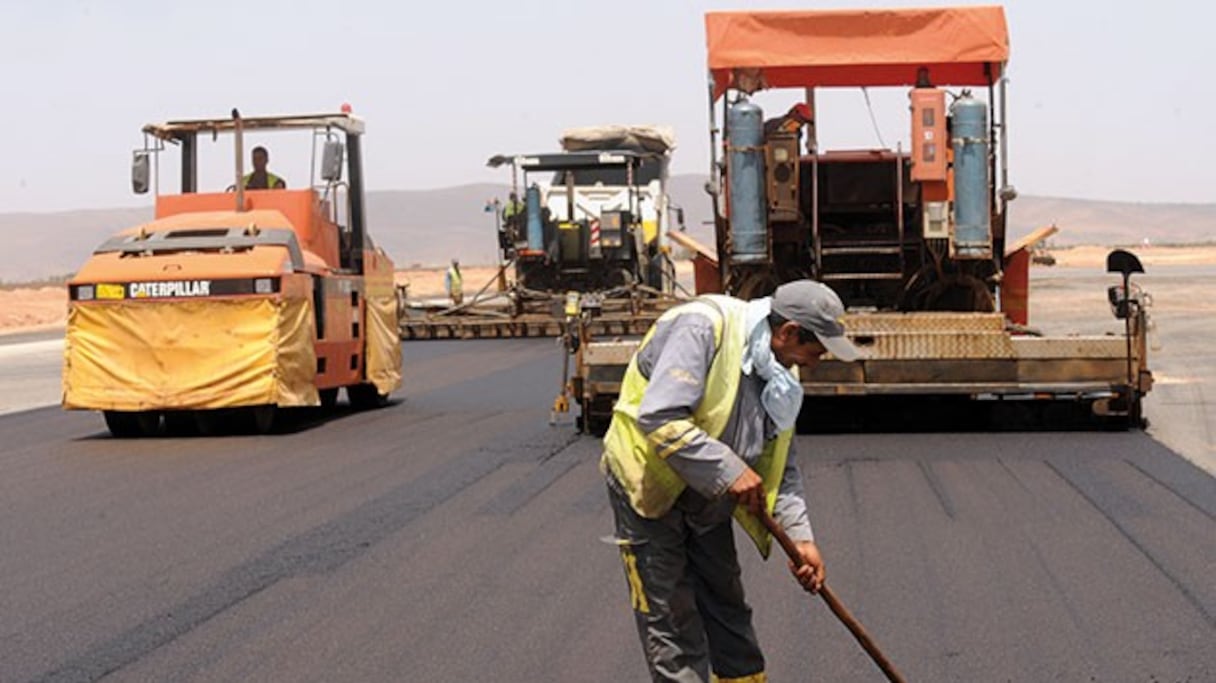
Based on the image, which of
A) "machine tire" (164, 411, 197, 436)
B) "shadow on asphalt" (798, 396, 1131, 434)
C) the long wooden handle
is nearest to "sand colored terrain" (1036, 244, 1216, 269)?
"shadow on asphalt" (798, 396, 1131, 434)

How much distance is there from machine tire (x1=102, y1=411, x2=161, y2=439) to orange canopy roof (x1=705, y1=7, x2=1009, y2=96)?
525 centimetres

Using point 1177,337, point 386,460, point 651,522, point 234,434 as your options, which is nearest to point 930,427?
point 386,460

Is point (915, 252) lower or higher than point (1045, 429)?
higher

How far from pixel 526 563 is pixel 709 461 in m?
3.71

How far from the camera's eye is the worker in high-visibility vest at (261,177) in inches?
622

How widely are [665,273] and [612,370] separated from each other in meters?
16.9

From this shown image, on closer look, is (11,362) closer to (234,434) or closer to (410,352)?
(410,352)

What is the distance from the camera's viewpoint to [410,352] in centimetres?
2603

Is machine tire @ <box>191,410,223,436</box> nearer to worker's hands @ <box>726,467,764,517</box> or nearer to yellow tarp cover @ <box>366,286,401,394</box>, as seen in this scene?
yellow tarp cover @ <box>366,286,401,394</box>

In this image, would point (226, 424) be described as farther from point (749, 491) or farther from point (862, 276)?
point (749, 491)

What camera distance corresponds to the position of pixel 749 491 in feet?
15.3

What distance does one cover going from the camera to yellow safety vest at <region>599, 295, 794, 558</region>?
4.73 metres

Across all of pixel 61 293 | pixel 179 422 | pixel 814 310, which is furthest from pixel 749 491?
pixel 61 293

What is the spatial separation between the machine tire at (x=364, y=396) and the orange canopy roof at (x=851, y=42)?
461 cm
